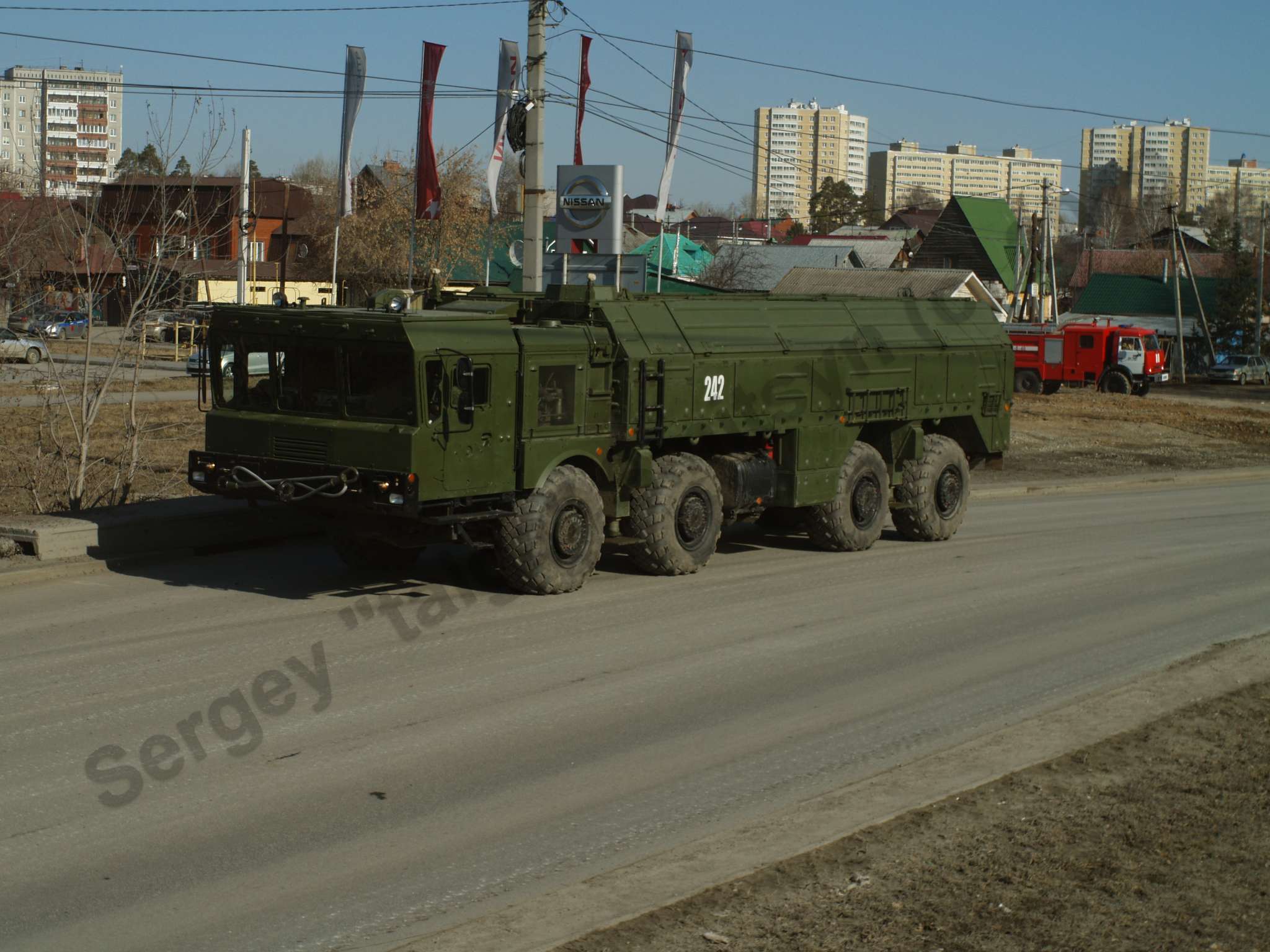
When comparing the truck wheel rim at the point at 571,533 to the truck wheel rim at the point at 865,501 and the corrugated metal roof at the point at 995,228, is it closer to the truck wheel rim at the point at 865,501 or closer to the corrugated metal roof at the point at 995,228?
the truck wheel rim at the point at 865,501

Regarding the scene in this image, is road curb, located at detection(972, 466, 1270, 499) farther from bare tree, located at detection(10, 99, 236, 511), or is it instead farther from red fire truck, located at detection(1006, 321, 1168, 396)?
red fire truck, located at detection(1006, 321, 1168, 396)

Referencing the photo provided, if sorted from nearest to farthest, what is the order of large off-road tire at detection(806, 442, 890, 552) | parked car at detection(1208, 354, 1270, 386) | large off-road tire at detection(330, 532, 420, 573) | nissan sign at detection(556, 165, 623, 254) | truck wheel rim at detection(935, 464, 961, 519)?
large off-road tire at detection(330, 532, 420, 573), large off-road tire at detection(806, 442, 890, 552), truck wheel rim at detection(935, 464, 961, 519), nissan sign at detection(556, 165, 623, 254), parked car at detection(1208, 354, 1270, 386)

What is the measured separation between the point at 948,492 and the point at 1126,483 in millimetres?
11165

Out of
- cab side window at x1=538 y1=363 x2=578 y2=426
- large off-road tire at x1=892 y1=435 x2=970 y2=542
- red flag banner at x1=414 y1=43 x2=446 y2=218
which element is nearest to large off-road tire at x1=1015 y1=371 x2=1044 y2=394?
red flag banner at x1=414 y1=43 x2=446 y2=218

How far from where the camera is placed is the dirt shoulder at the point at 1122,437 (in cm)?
3089

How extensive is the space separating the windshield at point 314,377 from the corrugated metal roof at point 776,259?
5649 centimetres

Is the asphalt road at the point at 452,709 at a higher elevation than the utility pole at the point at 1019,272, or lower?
lower

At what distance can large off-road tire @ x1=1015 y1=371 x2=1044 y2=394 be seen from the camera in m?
55.4

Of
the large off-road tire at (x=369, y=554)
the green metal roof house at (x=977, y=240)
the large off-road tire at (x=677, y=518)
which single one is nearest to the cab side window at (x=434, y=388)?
the large off-road tire at (x=369, y=554)

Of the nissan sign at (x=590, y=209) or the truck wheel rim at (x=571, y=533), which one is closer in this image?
the truck wheel rim at (x=571, y=533)

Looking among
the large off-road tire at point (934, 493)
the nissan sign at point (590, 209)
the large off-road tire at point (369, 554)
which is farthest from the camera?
the nissan sign at point (590, 209)

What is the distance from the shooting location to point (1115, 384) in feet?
184

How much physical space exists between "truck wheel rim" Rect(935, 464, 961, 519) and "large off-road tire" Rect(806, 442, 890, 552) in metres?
1.09

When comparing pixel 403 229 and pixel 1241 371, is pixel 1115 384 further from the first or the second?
pixel 403 229
